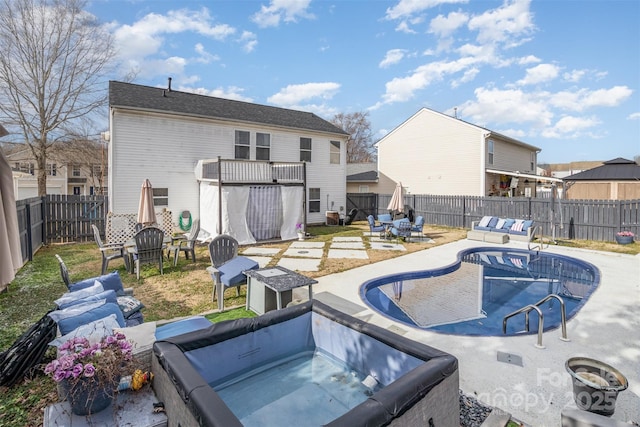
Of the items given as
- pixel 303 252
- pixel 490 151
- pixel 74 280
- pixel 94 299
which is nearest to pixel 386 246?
pixel 303 252

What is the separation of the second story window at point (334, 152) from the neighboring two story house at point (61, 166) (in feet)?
46.6

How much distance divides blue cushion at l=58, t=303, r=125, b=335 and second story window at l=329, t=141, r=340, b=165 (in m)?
15.8

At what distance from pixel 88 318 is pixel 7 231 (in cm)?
119

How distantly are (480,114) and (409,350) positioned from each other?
48460 millimetres

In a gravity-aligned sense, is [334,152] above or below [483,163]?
above

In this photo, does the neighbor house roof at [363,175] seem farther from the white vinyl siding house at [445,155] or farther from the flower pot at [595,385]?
the flower pot at [595,385]

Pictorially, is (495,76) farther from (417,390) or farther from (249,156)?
(417,390)

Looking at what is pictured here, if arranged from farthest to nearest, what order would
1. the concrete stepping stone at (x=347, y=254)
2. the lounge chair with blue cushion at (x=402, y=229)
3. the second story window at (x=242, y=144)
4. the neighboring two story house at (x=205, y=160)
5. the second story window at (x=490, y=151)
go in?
1. the second story window at (x=490, y=151)
2. the second story window at (x=242, y=144)
3. the lounge chair with blue cushion at (x=402, y=229)
4. the neighboring two story house at (x=205, y=160)
5. the concrete stepping stone at (x=347, y=254)

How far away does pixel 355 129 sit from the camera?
41.7 m

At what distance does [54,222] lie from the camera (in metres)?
12.0

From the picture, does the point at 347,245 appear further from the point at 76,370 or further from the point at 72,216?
the point at 72,216

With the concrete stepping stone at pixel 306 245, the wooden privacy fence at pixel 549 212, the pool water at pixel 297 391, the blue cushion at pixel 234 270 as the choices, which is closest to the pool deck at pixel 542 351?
the pool water at pixel 297 391

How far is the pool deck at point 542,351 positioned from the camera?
3268mm

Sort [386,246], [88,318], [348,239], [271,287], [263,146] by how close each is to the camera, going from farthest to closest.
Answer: [263,146] < [348,239] < [386,246] < [271,287] < [88,318]
